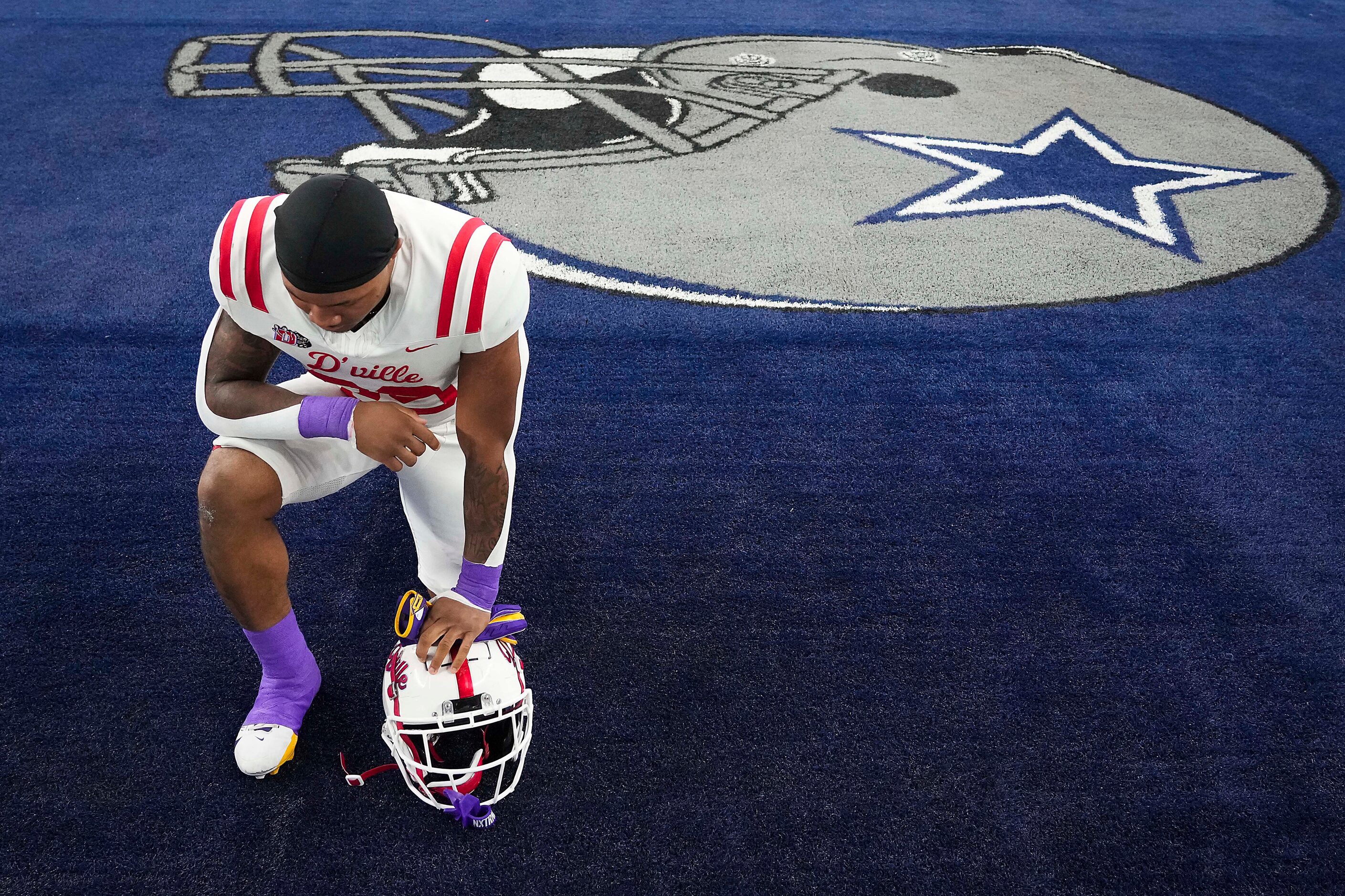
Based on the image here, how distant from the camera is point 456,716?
4.94 feet

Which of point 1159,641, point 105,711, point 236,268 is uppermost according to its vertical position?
point 236,268

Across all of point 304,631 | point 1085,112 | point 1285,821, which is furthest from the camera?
point 1085,112

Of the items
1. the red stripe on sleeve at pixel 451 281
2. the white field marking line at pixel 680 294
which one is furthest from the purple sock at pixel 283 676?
the white field marking line at pixel 680 294

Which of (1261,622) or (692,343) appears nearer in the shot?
(1261,622)

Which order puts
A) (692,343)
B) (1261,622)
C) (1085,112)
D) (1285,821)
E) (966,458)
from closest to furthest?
1. (1285,821)
2. (1261,622)
3. (966,458)
4. (692,343)
5. (1085,112)

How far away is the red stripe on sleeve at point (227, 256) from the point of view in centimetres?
157

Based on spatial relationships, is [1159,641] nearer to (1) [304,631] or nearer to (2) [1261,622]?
(2) [1261,622]

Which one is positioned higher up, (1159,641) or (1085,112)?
(1085,112)

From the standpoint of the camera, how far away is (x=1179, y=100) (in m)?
5.09

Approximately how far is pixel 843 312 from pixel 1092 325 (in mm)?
796

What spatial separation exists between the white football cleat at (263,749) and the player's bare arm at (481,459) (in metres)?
0.35

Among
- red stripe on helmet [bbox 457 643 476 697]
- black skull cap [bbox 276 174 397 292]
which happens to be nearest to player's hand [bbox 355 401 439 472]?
black skull cap [bbox 276 174 397 292]

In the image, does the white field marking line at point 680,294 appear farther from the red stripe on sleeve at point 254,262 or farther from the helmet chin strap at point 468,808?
the helmet chin strap at point 468,808

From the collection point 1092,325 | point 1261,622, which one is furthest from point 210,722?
point 1092,325
